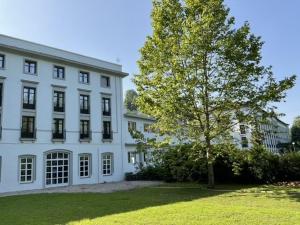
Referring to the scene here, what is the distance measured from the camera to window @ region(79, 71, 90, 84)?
104ft

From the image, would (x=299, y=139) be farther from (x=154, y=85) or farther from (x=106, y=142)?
(x=154, y=85)

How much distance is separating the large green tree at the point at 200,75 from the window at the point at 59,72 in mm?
12243

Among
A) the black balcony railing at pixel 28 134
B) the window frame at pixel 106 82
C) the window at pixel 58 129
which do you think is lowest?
the black balcony railing at pixel 28 134

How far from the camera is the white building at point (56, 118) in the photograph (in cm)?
2562

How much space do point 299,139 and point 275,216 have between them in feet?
288

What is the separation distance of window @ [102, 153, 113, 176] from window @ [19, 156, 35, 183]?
7.79 m

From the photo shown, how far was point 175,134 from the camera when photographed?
20.0 meters

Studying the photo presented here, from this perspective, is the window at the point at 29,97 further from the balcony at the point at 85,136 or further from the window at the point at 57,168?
the balcony at the point at 85,136

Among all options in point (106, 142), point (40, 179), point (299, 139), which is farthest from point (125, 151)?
point (299, 139)

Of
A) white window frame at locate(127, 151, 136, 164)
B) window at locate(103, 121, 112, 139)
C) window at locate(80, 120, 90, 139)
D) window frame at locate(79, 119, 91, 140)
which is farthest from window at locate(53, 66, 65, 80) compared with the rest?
white window frame at locate(127, 151, 136, 164)

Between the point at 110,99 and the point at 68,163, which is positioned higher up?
the point at 110,99

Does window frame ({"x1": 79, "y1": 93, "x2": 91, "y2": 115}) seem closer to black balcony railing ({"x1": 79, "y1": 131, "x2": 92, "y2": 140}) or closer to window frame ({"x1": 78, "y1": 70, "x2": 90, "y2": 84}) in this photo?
window frame ({"x1": 78, "y1": 70, "x2": 90, "y2": 84})

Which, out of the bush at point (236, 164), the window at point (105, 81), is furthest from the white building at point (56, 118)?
the bush at point (236, 164)

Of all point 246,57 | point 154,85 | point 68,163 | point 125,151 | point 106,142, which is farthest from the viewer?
point 125,151
